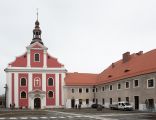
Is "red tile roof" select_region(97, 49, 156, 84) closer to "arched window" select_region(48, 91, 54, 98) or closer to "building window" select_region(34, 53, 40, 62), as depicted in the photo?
"arched window" select_region(48, 91, 54, 98)

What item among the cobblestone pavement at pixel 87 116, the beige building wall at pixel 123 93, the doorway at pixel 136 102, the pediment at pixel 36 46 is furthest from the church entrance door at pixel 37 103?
the cobblestone pavement at pixel 87 116

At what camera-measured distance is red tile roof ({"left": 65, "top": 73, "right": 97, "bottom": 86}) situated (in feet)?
235

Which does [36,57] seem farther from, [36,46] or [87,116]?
[87,116]

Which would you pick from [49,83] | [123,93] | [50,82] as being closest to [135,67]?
[123,93]

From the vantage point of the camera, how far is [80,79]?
7369 cm


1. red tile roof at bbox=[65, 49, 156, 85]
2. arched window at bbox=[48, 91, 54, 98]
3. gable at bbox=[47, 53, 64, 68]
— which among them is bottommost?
arched window at bbox=[48, 91, 54, 98]

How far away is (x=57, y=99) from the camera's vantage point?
69.2 meters

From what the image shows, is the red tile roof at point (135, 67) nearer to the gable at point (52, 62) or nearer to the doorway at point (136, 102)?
the doorway at point (136, 102)

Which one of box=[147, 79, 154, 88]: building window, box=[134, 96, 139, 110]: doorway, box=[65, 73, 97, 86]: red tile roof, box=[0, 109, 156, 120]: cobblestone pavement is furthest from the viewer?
box=[65, 73, 97, 86]: red tile roof

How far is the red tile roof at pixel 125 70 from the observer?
49656mm

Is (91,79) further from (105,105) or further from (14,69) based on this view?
(14,69)

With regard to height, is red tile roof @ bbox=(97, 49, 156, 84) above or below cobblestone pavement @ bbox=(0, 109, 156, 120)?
above

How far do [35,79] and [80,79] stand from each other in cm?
1086

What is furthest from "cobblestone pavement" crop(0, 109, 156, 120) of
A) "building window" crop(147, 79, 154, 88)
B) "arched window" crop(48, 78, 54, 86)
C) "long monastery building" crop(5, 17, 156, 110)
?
"arched window" crop(48, 78, 54, 86)
